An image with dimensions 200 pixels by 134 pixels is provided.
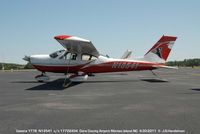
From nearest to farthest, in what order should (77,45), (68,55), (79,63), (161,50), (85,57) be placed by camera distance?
(77,45)
(68,55)
(79,63)
(85,57)
(161,50)

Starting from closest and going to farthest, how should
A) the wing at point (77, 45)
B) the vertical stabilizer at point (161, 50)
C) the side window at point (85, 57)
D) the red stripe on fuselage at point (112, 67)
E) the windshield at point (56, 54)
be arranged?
the wing at point (77, 45) → the windshield at point (56, 54) → the side window at point (85, 57) → the red stripe on fuselage at point (112, 67) → the vertical stabilizer at point (161, 50)

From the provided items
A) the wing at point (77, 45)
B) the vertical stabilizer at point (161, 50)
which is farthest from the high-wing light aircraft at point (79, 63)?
the vertical stabilizer at point (161, 50)

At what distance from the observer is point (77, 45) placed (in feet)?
42.0

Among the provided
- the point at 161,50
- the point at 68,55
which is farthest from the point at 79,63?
the point at 161,50

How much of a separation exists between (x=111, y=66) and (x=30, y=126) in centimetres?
1114

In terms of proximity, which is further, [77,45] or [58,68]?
[58,68]

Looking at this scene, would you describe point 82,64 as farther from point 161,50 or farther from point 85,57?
point 161,50

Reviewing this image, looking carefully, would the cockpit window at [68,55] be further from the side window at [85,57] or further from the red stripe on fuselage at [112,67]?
the red stripe on fuselage at [112,67]

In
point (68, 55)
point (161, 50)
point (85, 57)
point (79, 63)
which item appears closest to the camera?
point (68, 55)

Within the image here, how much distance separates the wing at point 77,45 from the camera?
10.9 meters

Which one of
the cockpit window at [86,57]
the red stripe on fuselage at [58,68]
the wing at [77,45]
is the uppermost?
the wing at [77,45]

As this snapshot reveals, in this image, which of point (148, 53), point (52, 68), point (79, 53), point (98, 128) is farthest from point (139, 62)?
point (98, 128)

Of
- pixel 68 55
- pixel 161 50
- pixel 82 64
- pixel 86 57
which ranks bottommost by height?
pixel 82 64

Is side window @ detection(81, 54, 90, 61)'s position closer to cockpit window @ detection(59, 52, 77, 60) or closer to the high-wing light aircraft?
the high-wing light aircraft
